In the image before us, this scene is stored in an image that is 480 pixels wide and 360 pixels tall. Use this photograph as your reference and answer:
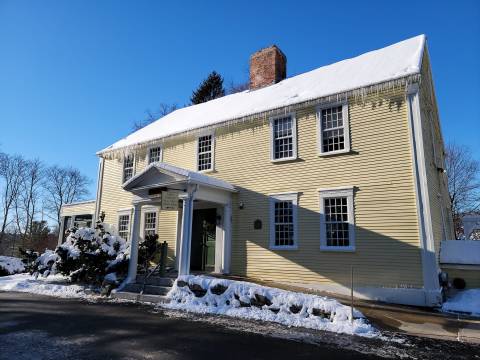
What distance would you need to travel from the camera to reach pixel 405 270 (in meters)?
8.68

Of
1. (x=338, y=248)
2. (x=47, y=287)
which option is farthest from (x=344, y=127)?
(x=47, y=287)

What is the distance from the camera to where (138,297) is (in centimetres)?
948

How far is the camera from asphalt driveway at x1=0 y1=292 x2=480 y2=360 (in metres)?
4.86

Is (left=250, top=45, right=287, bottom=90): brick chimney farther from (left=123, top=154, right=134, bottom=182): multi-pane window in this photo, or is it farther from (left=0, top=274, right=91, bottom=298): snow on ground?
(left=0, top=274, right=91, bottom=298): snow on ground

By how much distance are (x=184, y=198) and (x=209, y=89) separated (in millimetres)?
27488

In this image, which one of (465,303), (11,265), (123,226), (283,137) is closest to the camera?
(465,303)

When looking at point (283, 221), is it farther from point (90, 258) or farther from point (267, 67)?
point (267, 67)

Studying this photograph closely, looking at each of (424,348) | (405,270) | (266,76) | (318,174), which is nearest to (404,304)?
(405,270)

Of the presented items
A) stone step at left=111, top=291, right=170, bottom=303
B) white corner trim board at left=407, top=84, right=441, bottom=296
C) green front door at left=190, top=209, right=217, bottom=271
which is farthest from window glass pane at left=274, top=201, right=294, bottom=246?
stone step at left=111, top=291, right=170, bottom=303

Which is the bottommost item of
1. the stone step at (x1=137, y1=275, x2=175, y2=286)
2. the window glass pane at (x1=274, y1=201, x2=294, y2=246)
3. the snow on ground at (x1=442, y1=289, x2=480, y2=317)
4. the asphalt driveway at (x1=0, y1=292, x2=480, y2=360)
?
the asphalt driveway at (x1=0, y1=292, x2=480, y2=360)

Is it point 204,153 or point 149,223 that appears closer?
point 204,153

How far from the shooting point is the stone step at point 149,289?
31.0 feet

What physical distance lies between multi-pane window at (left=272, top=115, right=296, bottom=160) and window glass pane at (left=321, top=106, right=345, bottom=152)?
1.05 metres

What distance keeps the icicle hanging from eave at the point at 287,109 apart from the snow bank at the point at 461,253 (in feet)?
16.0
